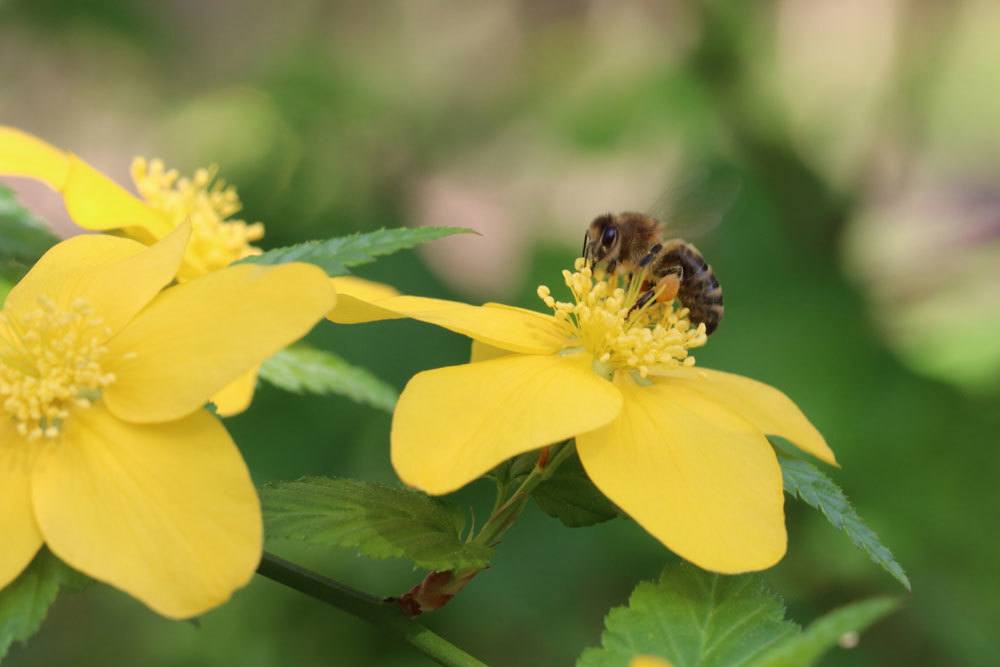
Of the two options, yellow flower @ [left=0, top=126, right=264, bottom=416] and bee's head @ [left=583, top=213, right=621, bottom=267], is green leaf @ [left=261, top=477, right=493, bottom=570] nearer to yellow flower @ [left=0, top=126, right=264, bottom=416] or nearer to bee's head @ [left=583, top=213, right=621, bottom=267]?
yellow flower @ [left=0, top=126, right=264, bottom=416]

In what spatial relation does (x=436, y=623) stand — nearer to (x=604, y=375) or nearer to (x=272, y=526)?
(x=604, y=375)

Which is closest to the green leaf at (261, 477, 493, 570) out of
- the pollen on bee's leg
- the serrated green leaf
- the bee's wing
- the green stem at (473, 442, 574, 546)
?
the green stem at (473, 442, 574, 546)

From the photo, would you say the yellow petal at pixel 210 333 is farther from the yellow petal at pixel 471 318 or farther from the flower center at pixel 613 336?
the flower center at pixel 613 336

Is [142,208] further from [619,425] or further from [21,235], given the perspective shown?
[619,425]

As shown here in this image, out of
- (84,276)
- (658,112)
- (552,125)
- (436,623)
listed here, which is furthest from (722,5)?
(84,276)

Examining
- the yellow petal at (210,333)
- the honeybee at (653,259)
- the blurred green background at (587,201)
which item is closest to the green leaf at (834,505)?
the honeybee at (653,259)

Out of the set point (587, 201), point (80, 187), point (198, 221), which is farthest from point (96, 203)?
point (587, 201)
